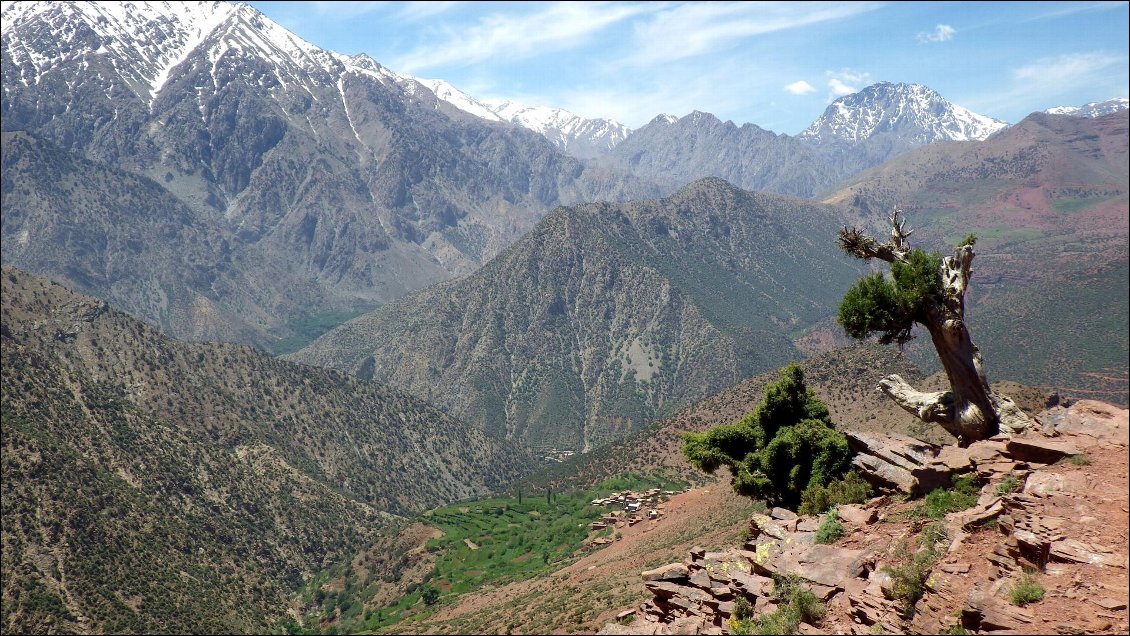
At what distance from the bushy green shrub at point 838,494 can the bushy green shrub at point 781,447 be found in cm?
388

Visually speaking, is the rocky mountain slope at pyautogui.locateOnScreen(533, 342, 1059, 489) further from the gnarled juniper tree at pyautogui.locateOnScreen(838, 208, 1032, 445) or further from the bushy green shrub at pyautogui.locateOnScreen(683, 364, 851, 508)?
the gnarled juniper tree at pyautogui.locateOnScreen(838, 208, 1032, 445)

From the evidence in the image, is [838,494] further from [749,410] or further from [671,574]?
[749,410]

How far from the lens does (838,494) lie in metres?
32.7

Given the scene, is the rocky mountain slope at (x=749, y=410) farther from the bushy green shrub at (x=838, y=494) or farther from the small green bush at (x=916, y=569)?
the small green bush at (x=916, y=569)

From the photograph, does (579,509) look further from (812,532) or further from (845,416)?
(812,532)

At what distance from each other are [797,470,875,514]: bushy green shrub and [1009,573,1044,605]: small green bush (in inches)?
462

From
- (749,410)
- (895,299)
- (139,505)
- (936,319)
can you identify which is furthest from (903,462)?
(139,505)

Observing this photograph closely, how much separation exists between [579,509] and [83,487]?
82123 millimetres

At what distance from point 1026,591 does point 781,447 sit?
2399 cm

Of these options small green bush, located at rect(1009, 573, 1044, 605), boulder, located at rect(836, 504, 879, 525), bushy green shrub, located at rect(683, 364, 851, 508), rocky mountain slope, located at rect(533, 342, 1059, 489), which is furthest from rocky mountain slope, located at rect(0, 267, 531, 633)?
small green bush, located at rect(1009, 573, 1044, 605)

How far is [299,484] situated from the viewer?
178875mm

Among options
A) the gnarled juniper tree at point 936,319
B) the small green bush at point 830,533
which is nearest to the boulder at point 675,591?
the small green bush at point 830,533

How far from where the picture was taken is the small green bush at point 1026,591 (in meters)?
18.5

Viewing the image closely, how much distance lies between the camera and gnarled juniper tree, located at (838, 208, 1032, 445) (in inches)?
1187
